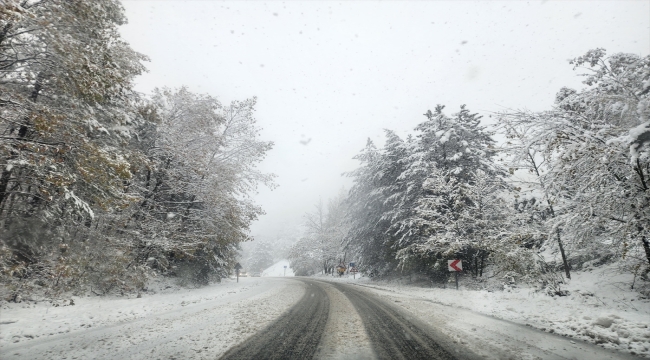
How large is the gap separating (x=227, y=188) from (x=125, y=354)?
1122 cm

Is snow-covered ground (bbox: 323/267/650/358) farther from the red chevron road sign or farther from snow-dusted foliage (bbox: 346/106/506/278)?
snow-dusted foliage (bbox: 346/106/506/278)

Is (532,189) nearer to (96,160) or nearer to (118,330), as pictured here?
(118,330)

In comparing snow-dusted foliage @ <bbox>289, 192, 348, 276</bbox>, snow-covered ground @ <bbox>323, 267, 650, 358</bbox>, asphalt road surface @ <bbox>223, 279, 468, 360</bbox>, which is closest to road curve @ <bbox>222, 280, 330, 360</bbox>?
asphalt road surface @ <bbox>223, 279, 468, 360</bbox>

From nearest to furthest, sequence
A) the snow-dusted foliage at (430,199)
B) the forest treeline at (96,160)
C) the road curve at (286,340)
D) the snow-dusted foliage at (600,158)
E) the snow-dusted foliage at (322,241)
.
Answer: the road curve at (286,340)
the snow-dusted foliage at (600,158)
the forest treeline at (96,160)
the snow-dusted foliage at (430,199)
the snow-dusted foliage at (322,241)

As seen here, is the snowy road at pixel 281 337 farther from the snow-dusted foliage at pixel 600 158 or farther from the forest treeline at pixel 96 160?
the snow-dusted foliage at pixel 600 158

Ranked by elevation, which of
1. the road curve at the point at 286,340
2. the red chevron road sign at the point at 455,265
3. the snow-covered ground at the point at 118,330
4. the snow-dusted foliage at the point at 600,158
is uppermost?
the snow-dusted foliage at the point at 600,158

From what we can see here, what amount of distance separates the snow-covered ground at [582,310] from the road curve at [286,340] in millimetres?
3065

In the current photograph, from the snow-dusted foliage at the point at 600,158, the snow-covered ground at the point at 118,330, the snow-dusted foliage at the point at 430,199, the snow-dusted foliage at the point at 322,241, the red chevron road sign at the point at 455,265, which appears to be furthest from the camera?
the snow-dusted foliage at the point at 322,241

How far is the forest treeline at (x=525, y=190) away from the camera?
243 inches

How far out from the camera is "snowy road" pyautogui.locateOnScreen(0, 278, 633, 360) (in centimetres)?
433

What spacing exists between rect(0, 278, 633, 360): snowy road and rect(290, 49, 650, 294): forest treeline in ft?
12.3

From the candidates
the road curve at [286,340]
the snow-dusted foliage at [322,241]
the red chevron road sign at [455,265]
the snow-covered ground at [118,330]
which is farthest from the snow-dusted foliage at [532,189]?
the snow-dusted foliage at [322,241]

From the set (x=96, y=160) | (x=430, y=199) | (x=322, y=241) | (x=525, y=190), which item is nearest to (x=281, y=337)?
(x=96, y=160)

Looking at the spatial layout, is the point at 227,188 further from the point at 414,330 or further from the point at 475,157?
the point at 475,157
